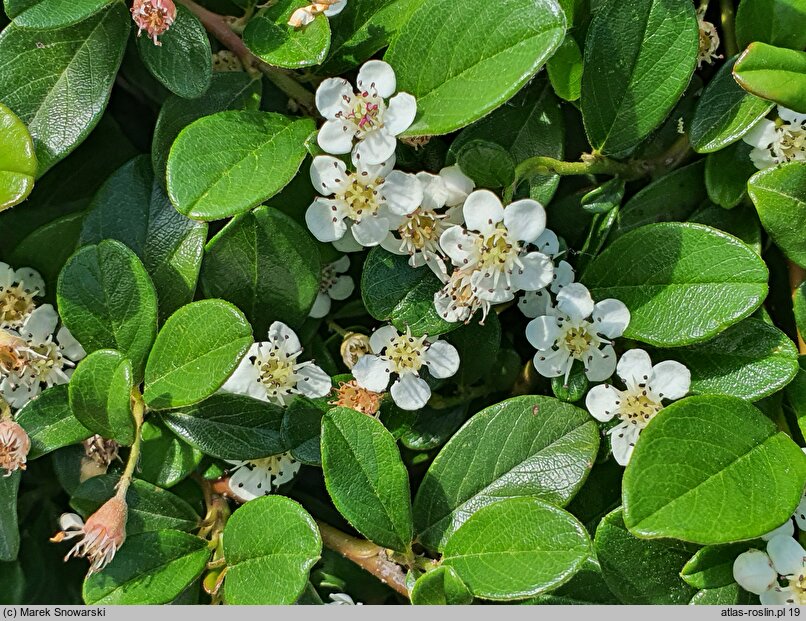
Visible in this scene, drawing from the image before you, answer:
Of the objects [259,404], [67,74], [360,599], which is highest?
[67,74]

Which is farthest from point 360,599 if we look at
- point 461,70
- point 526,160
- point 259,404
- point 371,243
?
point 461,70

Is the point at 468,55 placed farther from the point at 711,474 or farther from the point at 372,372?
the point at 711,474

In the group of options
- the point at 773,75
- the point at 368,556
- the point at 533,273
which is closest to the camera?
the point at 773,75

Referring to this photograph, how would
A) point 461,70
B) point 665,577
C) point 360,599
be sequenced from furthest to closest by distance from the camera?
point 360,599, point 665,577, point 461,70

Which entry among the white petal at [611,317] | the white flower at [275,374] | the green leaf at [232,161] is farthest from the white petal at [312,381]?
the white petal at [611,317]

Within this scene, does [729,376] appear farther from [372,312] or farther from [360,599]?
[360,599]

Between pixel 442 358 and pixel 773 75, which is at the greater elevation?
pixel 773 75

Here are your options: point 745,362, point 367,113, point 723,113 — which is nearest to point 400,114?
point 367,113
